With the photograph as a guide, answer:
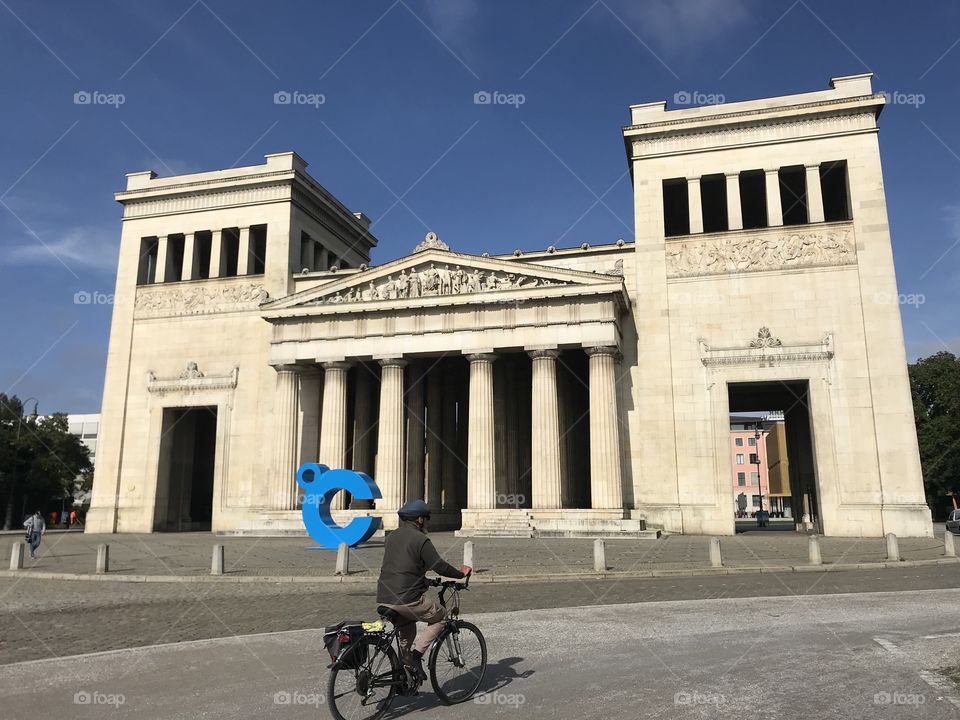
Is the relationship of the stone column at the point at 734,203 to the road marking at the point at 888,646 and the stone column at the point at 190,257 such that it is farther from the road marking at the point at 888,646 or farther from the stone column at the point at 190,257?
the stone column at the point at 190,257

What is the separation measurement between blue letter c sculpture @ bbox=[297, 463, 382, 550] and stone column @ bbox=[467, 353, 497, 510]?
861 cm

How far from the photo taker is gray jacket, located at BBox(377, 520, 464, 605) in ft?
25.5

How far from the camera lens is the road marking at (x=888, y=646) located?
9.47 metres

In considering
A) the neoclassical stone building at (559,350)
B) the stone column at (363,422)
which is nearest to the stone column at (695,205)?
the neoclassical stone building at (559,350)

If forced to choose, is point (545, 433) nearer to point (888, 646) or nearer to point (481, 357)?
point (481, 357)

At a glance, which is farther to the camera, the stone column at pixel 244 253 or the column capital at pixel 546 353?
the stone column at pixel 244 253

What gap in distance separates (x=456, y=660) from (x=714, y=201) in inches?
1786

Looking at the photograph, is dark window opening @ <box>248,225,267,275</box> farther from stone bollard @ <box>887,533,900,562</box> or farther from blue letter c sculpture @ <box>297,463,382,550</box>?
stone bollard @ <box>887,533,900,562</box>

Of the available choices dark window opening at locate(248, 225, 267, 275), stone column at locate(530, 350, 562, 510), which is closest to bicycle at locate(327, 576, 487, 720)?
stone column at locate(530, 350, 562, 510)

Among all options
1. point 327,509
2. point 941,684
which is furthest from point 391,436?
point 941,684

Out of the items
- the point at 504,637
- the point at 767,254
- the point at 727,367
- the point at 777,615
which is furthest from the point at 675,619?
the point at 767,254

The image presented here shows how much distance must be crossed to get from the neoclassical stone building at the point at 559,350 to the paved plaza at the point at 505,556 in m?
5.03

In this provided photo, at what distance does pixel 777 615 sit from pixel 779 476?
9387cm

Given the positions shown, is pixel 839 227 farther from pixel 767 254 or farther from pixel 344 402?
pixel 344 402
